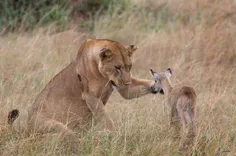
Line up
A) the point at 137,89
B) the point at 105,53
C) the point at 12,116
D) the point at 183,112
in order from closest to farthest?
the point at 183,112, the point at 12,116, the point at 105,53, the point at 137,89

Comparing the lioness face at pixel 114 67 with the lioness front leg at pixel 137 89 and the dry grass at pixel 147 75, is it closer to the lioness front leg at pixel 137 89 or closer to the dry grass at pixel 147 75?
the lioness front leg at pixel 137 89

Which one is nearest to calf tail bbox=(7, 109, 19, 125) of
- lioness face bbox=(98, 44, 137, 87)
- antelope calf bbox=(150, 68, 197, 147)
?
lioness face bbox=(98, 44, 137, 87)

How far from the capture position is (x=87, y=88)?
6.21 m

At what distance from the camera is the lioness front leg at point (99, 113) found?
6.09m

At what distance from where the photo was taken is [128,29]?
10.4 metres

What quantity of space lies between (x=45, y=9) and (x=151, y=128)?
230 inches

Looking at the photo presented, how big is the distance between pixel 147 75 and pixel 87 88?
2.62 m

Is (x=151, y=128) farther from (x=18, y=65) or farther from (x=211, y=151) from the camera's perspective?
(x=18, y=65)

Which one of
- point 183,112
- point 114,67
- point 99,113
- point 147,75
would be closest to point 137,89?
point 114,67

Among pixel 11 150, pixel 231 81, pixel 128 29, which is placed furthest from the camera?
pixel 128 29

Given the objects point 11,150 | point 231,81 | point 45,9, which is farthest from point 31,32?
point 11,150

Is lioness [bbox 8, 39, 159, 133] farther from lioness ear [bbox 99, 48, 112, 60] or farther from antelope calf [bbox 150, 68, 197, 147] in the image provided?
antelope calf [bbox 150, 68, 197, 147]

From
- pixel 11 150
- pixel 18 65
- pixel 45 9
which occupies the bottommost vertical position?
pixel 11 150

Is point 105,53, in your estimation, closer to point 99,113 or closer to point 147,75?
point 99,113
